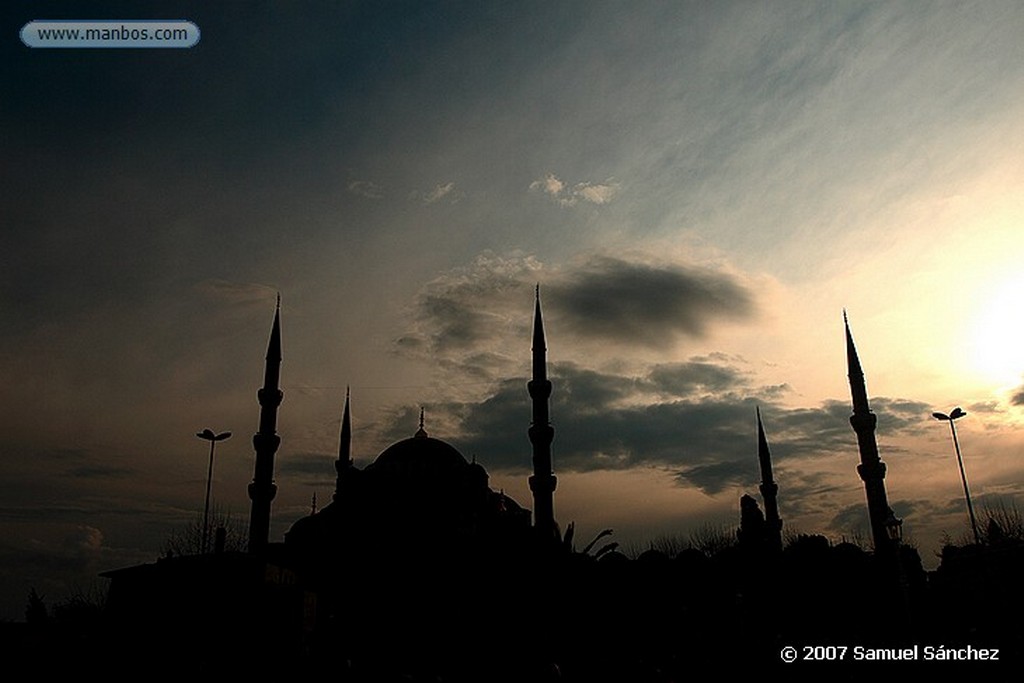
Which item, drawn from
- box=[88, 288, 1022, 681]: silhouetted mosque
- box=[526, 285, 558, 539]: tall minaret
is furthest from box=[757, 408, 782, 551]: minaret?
box=[526, 285, 558, 539]: tall minaret

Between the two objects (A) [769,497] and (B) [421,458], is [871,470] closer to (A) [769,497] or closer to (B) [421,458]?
(A) [769,497]

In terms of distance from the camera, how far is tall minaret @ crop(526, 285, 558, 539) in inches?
1335

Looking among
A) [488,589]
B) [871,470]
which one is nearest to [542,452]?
[488,589]

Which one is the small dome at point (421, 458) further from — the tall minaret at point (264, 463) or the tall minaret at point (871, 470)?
the tall minaret at point (871, 470)

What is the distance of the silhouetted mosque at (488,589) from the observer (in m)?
20.6

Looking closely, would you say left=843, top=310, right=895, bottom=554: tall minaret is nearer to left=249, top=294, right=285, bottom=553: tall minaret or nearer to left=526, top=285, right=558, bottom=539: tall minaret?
left=526, top=285, right=558, bottom=539: tall minaret

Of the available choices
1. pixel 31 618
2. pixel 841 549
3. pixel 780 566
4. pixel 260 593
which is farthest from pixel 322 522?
pixel 841 549

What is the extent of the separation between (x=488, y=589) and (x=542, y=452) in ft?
22.2

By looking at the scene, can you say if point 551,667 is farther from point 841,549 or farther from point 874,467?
point 841,549

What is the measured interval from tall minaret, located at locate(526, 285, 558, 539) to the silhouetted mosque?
2.5 inches

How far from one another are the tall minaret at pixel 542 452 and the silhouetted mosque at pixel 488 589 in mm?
65

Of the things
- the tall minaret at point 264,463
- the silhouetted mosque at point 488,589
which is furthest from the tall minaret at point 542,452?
the tall minaret at point 264,463

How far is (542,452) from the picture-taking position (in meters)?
34.6

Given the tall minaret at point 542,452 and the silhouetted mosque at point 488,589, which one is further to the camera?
the tall minaret at point 542,452
